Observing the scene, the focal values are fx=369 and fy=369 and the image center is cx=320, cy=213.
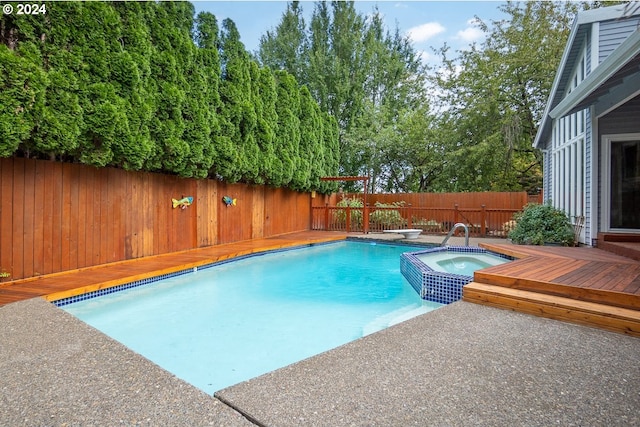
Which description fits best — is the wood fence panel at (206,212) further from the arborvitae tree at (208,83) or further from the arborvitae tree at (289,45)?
the arborvitae tree at (289,45)

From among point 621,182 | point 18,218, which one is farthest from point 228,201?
point 621,182

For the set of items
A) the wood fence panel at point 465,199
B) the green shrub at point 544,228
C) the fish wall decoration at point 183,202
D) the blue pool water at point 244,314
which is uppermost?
the wood fence panel at point 465,199

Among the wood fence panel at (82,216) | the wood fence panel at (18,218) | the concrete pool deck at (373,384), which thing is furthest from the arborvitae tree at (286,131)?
the concrete pool deck at (373,384)

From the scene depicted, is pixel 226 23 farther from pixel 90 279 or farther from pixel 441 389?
pixel 441 389

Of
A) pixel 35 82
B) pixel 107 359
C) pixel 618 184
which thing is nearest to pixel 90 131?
pixel 35 82

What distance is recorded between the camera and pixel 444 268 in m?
6.25

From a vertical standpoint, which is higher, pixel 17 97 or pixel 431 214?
pixel 17 97

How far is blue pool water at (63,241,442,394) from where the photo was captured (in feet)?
11.0

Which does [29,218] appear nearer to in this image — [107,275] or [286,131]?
[107,275]

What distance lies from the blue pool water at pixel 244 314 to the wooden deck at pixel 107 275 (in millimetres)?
167

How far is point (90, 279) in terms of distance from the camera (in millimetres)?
4848

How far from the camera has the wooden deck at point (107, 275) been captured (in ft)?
13.6

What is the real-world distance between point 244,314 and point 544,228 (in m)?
5.92

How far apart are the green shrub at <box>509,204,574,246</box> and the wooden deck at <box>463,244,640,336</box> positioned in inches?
96.5
